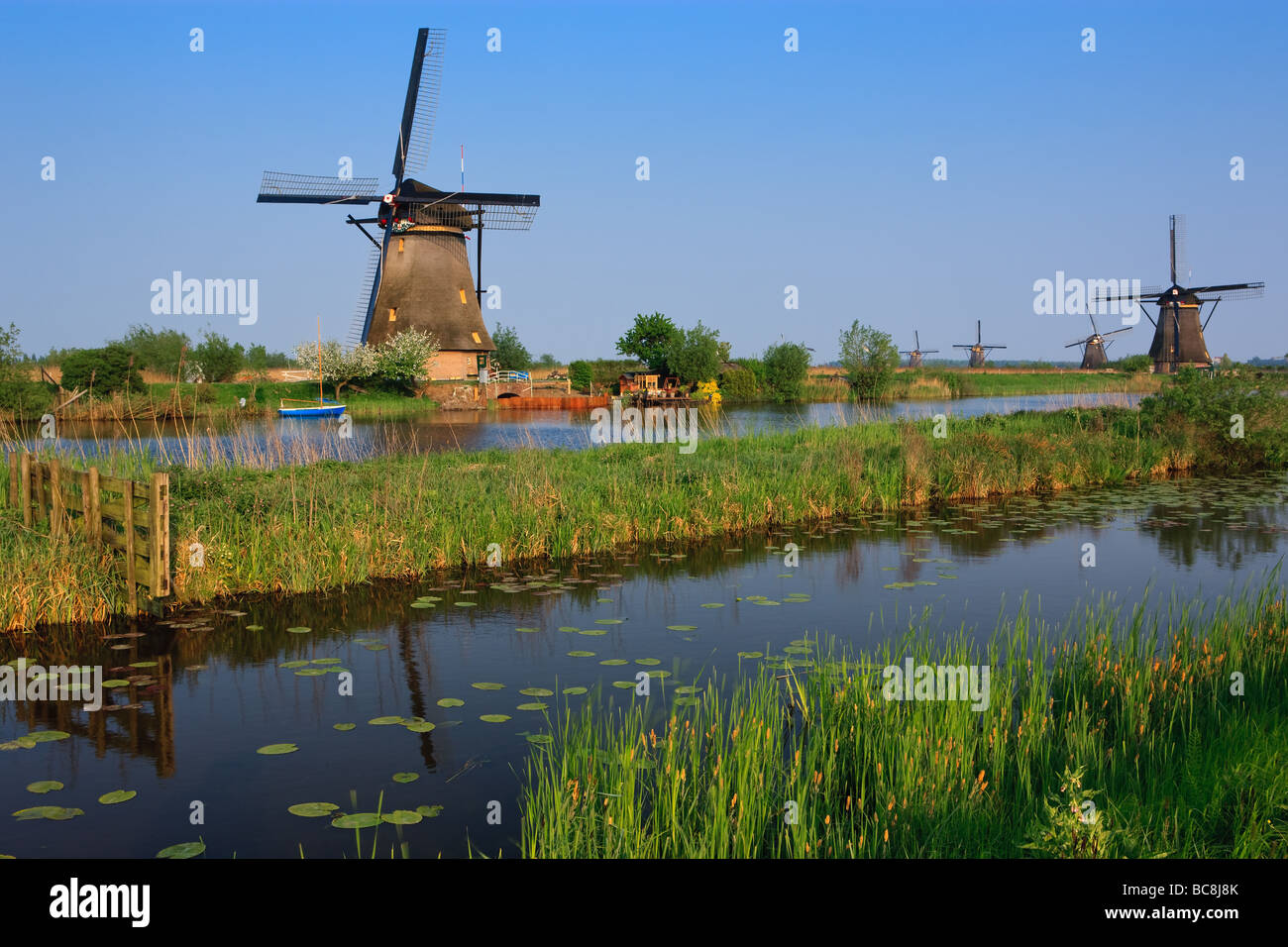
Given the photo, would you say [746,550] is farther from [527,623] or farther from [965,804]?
[965,804]

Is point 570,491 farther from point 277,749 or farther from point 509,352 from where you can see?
point 509,352

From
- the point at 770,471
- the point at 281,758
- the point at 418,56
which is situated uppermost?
the point at 418,56

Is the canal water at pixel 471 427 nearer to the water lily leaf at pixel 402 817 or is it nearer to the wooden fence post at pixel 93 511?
the wooden fence post at pixel 93 511

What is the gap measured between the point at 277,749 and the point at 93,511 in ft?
13.9

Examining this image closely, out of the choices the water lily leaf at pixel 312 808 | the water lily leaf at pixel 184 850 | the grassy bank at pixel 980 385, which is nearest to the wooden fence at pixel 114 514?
the water lily leaf at pixel 312 808

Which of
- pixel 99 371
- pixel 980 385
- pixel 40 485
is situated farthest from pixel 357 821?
pixel 980 385

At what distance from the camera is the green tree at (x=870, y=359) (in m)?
45.3

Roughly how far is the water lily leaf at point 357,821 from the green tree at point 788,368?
49767 millimetres

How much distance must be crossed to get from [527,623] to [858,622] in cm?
287

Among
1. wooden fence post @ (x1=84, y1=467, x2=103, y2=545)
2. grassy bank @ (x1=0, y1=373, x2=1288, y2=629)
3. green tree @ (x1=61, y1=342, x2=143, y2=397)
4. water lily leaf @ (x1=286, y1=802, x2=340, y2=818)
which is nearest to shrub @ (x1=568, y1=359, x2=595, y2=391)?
green tree @ (x1=61, y1=342, x2=143, y2=397)

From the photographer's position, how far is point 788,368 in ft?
176

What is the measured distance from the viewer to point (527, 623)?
7.95m

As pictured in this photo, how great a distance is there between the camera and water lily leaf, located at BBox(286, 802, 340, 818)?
4.43 meters
